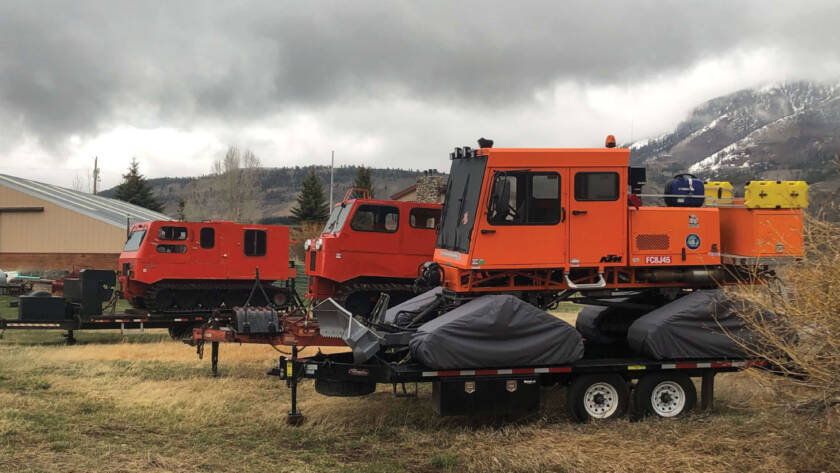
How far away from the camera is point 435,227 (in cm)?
1583

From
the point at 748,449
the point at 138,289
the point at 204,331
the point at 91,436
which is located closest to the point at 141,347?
the point at 138,289

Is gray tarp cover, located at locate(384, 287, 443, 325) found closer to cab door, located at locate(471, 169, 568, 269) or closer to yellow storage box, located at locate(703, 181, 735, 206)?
cab door, located at locate(471, 169, 568, 269)

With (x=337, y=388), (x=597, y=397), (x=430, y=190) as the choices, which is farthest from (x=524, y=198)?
(x=430, y=190)

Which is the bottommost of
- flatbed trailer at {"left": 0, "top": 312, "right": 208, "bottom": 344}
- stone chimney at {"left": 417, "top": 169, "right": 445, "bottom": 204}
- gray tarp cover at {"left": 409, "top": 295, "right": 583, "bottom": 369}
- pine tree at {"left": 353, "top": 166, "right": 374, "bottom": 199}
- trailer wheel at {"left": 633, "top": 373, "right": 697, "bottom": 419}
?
trailer wheel at {"left": 633, "top": 373, "right": 697, "bottom": 419}

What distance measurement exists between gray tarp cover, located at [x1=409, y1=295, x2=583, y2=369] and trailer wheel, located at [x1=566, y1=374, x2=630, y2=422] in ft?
1.54

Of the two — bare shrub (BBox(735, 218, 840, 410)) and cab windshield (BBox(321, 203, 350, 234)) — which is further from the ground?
cab windshield (BBox(321, 203, 350, 234))

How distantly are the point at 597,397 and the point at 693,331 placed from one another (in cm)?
140

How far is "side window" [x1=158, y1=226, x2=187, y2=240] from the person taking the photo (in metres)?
18.4

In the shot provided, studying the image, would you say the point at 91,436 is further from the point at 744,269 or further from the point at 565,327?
the point at 744,269

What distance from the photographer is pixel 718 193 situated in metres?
10.1

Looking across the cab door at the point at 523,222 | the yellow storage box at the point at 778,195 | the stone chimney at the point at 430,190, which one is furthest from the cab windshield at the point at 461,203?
the stone chimney at the point at 430,190

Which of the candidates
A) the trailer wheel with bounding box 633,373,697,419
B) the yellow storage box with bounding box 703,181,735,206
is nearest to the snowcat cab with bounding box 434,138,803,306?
the yellow storage box with bounding box 703,181,735,206

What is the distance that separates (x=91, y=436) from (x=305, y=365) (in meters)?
2.48

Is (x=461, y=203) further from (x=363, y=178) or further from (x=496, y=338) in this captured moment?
(x=363, y=178)
